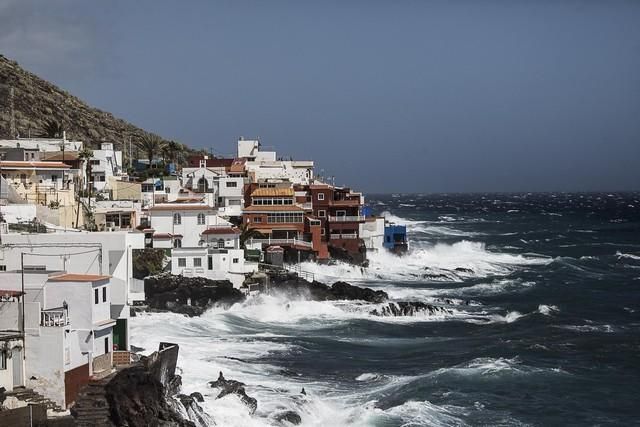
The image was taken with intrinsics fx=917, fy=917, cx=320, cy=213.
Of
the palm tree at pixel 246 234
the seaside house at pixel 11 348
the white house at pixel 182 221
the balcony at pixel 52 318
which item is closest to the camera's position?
the seaside house at pixel 11 348

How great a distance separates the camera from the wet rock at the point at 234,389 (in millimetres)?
32938

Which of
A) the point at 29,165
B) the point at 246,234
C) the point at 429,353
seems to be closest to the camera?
the point at 429,353

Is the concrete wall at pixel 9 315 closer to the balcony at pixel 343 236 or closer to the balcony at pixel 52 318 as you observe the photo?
the balcony at pixel 52 318

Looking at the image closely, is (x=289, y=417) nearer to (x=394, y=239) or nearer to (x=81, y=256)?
(x=81, y=256)

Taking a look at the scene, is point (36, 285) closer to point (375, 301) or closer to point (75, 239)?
point (75, 239)

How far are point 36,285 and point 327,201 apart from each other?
55.2 metres

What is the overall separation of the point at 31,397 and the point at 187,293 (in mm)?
28241

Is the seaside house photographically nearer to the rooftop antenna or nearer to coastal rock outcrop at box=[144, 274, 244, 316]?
coastal rock outcrop at box=[144, 274, 244, 316]

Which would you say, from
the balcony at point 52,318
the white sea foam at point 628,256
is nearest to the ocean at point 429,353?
the balcony at point 52,318

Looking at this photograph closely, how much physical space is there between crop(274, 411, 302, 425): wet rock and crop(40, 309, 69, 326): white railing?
8.71 metres

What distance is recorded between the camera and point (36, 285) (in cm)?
2805

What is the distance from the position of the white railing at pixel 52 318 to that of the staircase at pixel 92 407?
2144mm

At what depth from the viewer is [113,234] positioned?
32.9m

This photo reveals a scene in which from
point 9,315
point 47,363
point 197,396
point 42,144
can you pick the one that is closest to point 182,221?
point 42,144
